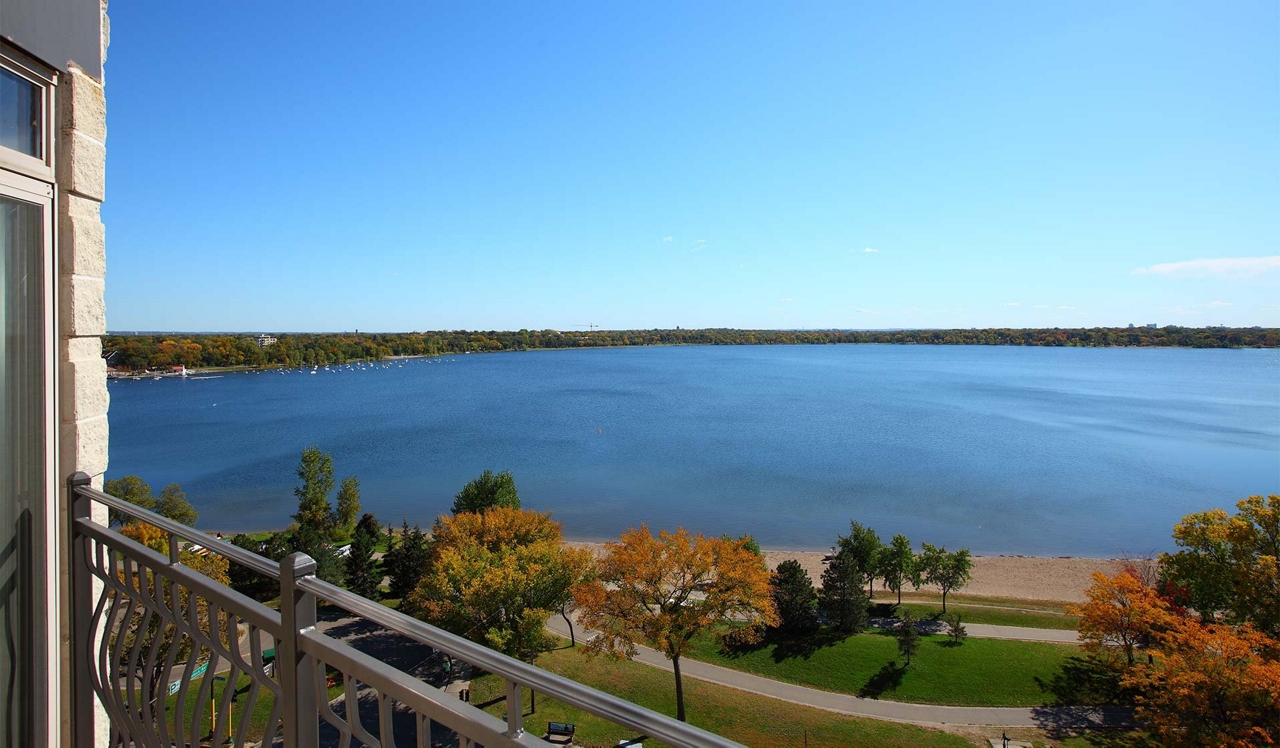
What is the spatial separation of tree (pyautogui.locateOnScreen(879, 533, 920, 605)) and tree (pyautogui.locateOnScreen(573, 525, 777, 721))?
272 inches

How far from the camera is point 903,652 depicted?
13992mm

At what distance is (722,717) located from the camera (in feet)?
38.5

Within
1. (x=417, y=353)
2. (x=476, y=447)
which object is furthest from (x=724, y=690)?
(x=417, y=353)

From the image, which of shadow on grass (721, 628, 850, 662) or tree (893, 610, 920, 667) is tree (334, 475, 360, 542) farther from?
tree (893, 610, 920, 667)

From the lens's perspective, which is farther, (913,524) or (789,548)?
(913,524)

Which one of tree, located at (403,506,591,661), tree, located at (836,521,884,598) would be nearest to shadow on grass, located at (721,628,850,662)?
tree, located at (836,521,884,598)

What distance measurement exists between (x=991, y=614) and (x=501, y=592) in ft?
45.6

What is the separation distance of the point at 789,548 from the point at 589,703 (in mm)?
23866

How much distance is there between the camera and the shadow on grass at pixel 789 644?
14.4m

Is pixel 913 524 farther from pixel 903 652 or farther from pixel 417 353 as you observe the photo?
pixel 417 353

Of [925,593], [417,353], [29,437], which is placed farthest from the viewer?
[417,353]

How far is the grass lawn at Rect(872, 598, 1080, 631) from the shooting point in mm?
16312

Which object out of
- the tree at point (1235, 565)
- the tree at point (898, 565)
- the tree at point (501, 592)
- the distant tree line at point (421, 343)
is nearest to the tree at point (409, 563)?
the tree at point (501, 592)

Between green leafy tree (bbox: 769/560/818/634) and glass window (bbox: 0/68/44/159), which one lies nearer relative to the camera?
glass window (bbox: 0/68/44/159)
